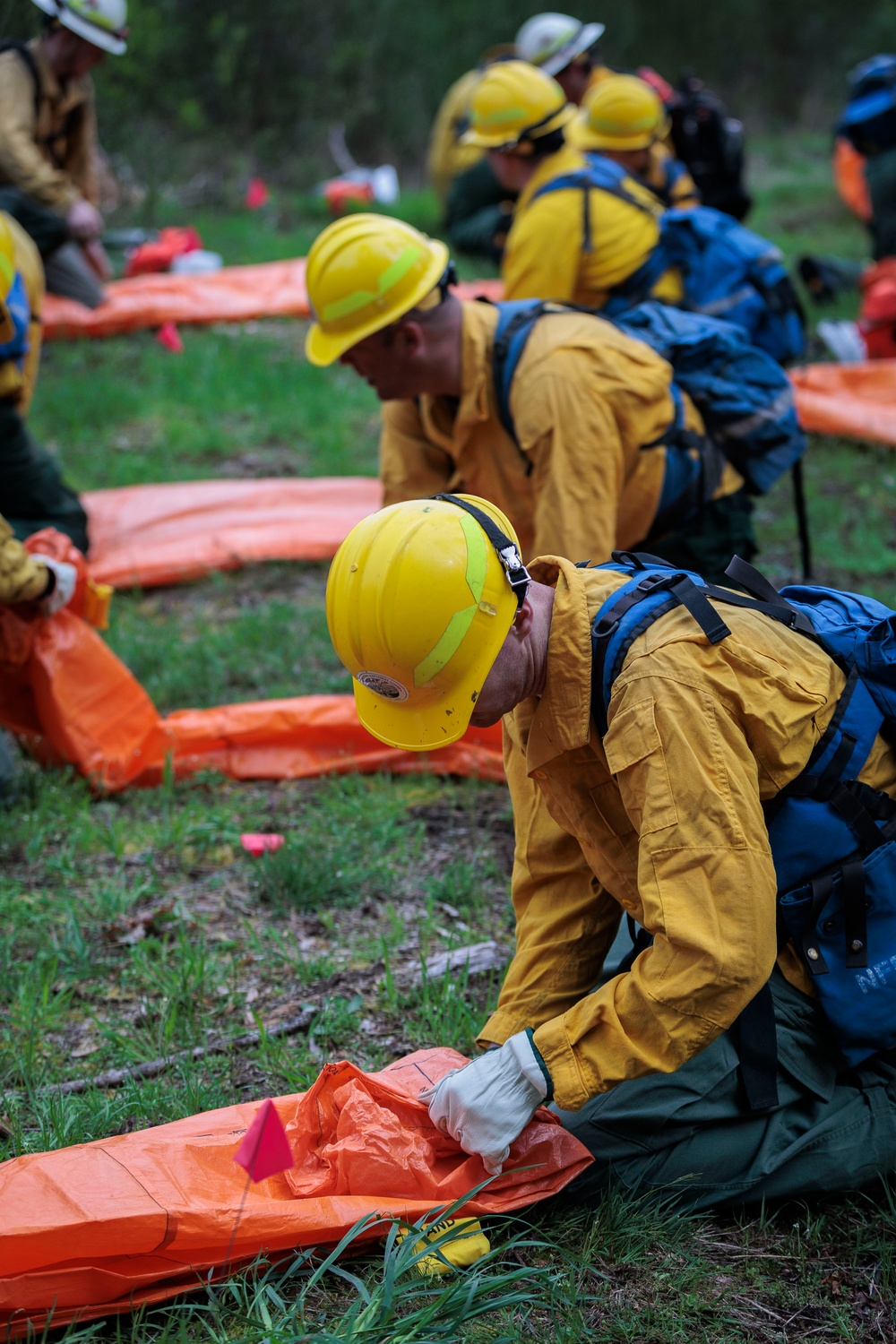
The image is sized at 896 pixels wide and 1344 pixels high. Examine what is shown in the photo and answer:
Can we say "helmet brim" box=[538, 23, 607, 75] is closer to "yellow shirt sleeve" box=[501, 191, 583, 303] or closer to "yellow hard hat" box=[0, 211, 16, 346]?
"yellow shirt sleeve" box=[501, 191, 583, 303]

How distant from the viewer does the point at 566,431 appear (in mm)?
3275

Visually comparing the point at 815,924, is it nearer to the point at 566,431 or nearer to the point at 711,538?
the point at 566,431

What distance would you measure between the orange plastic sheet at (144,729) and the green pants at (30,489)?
103cm

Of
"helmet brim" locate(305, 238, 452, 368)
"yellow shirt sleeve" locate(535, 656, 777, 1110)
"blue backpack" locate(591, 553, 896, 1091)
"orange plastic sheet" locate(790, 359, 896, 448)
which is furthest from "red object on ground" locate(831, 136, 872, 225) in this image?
"yellow shirt sleeve" locate(535, 656, 777, 1110)

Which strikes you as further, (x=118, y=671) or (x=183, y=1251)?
(x=118, y=671)

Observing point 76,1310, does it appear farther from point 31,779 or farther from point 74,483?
point 74,483

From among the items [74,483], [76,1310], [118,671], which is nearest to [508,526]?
[76,1310]

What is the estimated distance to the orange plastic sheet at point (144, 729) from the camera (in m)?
3.67

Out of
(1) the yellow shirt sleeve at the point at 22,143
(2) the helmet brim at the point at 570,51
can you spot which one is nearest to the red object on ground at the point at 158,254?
(1) the yellow shirt sleeve at the point at 22,143

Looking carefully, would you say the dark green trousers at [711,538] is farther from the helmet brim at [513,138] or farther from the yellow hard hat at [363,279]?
the helmet brim at [513,138]

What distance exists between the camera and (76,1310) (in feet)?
6.36

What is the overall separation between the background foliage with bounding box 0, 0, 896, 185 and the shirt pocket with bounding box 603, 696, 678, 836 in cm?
833

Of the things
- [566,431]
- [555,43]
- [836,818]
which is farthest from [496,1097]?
[555,43]

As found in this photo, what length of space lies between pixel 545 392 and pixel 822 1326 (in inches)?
88.5
